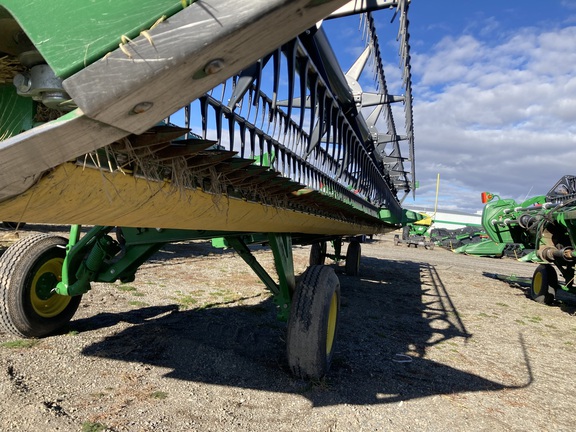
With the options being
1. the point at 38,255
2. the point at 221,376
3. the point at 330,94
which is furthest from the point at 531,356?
the point at 38,255

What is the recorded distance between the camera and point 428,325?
4.88 meters

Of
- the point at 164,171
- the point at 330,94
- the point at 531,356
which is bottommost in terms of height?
the point at 531,356

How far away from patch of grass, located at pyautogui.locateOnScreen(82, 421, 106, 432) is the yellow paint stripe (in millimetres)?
1157

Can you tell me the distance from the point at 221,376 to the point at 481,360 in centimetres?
252

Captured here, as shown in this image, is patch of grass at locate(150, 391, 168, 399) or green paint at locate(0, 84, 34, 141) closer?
green paint at locate(0, 84, 34, 141)

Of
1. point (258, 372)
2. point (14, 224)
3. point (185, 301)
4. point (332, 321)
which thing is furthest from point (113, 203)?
point (185, 301)

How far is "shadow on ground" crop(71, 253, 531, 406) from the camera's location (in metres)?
2.74

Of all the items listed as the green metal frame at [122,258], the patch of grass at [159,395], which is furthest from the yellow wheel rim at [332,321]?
the patch of grass at [159,395]

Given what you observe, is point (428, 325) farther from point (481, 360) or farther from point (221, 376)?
point (221, 376)

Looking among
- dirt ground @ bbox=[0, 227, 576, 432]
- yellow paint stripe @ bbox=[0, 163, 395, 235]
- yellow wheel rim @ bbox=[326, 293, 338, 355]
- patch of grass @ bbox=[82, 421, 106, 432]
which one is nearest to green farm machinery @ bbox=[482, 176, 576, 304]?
dirt ground @ bbox=[0, 227, 576, 432]

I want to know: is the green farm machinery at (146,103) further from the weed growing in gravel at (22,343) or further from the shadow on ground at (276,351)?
the weed growing in gravel at (22,343)

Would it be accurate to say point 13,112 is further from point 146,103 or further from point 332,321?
point 332,321

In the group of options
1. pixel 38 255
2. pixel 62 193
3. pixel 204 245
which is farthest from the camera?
pixel 204 245

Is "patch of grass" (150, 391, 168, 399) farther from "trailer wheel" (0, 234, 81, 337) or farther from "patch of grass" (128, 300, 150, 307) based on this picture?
"patch of grass" (128, 300, 150, 307)
